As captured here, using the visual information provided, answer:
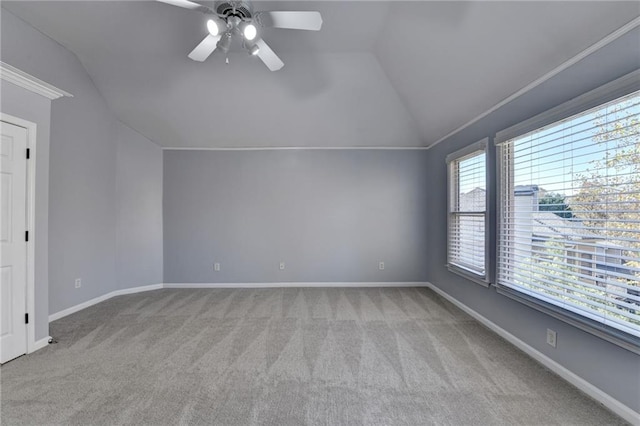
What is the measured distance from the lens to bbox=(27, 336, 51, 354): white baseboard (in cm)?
255

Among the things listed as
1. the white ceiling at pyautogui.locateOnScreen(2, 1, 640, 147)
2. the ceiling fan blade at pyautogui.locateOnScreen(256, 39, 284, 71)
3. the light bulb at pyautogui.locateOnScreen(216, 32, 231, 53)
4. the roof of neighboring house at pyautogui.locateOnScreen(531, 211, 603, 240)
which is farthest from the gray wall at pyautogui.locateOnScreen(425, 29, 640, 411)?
the light bulb at pyautogui.locateOnScreen(216, 32, 231, 53)

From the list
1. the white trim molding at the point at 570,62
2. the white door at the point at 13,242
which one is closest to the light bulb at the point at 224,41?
the white door at the point at 13,242

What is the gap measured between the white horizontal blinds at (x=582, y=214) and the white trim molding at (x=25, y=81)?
14.8 ft

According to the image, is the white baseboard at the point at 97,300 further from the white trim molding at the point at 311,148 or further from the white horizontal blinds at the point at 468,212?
the white horizontal blinds at the point at 468,212

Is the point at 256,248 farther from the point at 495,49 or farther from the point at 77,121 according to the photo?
the point at 495,49

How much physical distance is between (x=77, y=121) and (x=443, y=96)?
4.76m

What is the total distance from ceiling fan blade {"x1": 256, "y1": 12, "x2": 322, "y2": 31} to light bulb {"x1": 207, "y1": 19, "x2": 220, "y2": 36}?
0.33 metres

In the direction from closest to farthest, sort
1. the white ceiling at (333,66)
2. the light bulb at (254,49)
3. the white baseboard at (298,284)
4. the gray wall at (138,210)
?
the white ceiling at (333,66) < the light bulb at (254,49) < the gray wall at (138,210) < the white baseboard at (298,284)

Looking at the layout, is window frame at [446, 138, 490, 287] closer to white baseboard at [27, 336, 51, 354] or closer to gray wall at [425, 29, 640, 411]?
gray wall at [425, 29, 640, 411]

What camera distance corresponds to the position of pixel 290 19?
6.81 feet

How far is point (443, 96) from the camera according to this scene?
3.32 meters

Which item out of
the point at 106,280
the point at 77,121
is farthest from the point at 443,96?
the point at 106,280

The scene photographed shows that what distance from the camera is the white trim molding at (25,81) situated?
2.25m

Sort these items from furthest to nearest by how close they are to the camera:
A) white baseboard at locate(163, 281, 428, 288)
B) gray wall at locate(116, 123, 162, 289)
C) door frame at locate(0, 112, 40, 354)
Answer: white baseboard at locate(163, 281, 428, 288), gray wall at locate(116, 123, 162, 289), door frame at locate(0, 112, 40, 354)
